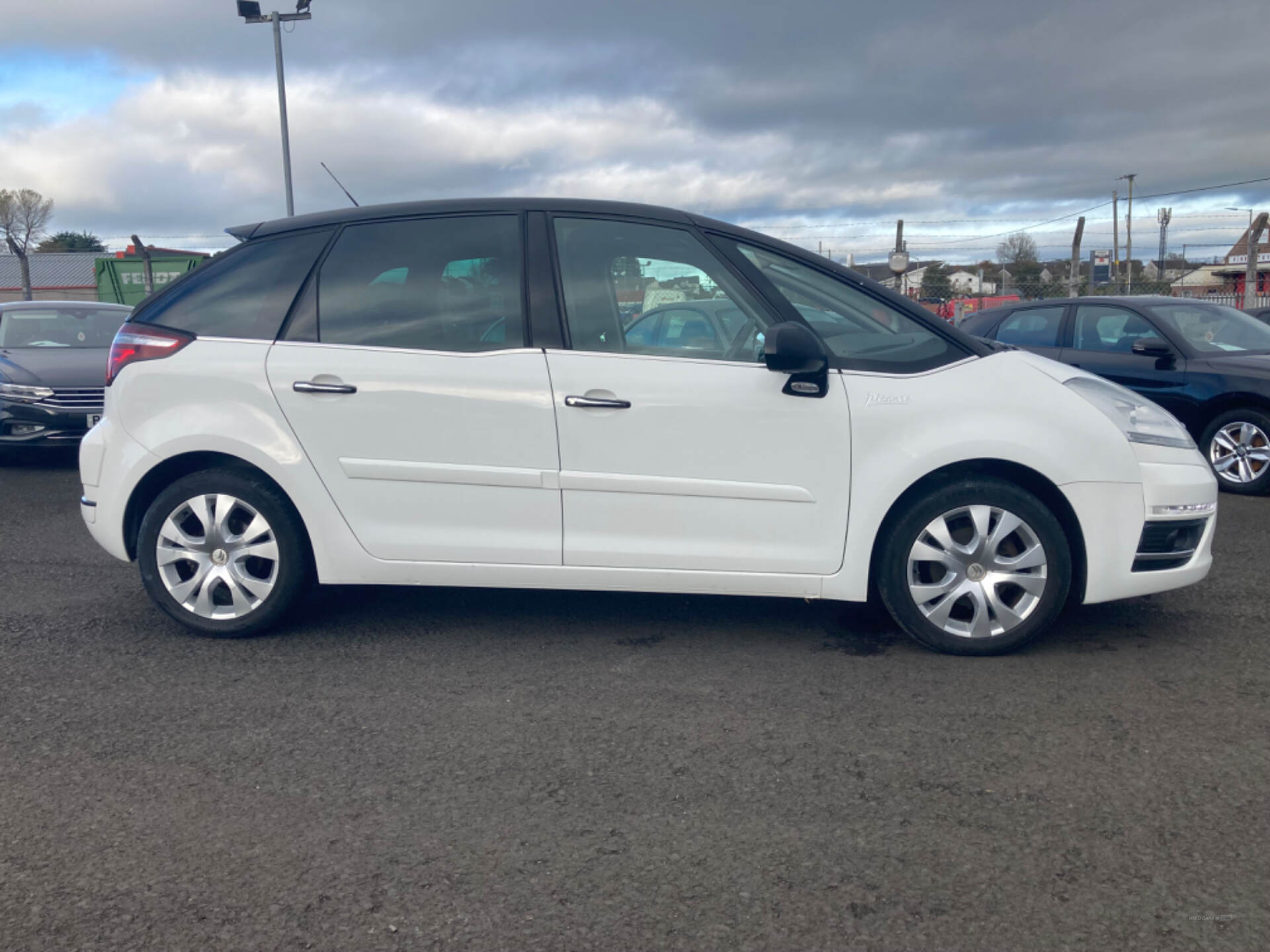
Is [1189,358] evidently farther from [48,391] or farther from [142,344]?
[48,391]

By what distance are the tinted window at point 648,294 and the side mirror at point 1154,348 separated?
17.4 feet

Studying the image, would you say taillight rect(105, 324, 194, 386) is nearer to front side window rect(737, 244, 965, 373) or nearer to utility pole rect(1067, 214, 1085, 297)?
front side window rect(737, 244, 965, 373)

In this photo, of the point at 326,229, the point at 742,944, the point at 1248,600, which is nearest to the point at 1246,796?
the point at 742,944

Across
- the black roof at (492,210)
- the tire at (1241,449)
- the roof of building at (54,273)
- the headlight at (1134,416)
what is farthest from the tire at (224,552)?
the roof of building at (54,273)

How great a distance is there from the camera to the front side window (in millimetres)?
4188

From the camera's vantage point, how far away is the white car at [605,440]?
4.08m

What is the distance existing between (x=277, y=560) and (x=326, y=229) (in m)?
1.40

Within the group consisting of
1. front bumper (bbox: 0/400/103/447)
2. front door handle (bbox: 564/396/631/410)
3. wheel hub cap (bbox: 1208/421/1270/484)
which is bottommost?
wheel hub cap (bbox: 1208/421/1270/484)

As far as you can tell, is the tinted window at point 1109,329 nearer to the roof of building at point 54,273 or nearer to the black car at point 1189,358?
the black car at point 1189,358

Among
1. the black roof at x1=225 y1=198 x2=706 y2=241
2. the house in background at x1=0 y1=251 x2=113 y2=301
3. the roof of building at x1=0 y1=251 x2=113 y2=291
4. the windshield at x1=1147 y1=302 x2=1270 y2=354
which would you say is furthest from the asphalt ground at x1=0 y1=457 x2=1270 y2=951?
the roof of building at x1=0 y1=251 x2=113 y2=291

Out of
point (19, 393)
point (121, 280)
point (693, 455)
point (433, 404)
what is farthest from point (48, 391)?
point (121, 280)

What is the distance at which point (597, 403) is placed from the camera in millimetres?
4094

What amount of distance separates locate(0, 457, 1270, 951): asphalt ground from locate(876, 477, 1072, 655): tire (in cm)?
13

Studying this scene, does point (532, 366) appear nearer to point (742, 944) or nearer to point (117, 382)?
point (117, 382)
